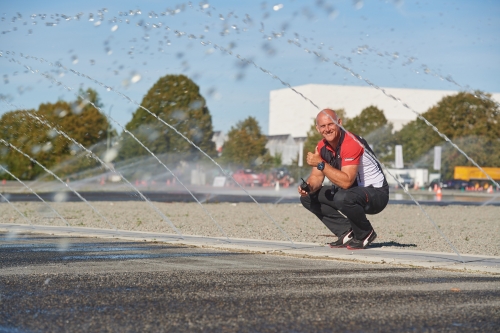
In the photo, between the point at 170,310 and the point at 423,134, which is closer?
the point at 170,310

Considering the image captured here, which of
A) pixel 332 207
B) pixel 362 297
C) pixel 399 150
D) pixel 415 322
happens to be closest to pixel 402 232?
pixel 332 207

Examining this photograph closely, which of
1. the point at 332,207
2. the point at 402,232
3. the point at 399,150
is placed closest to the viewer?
the point at 332,207

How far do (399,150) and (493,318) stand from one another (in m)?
48.3

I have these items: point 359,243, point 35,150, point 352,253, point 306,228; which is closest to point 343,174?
point 352,253

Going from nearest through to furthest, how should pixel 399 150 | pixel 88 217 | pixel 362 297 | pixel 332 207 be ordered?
pixel 362 297 < pixel 332 207 < pixel 88 217 < pixel 399 150

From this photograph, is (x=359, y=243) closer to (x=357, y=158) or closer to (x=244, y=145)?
(x=357, y=158)

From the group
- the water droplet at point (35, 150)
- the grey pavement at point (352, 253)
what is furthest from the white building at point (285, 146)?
the grey pavement at point (352, 253)

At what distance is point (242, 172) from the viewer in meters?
65.8

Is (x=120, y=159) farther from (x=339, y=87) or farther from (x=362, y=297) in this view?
(x=362, y=297)

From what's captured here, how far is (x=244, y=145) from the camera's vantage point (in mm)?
73875

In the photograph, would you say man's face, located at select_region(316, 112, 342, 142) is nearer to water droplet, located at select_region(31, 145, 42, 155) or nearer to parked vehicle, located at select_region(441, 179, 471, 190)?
water droplet, located at select_region(31, 145, 42, 155)

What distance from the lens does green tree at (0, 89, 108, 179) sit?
39.0 meters

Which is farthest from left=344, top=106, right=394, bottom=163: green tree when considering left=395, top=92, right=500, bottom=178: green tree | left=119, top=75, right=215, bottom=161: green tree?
left=119, top=75, right=215, bottom=161: green tree

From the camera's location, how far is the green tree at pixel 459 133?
234 ft
